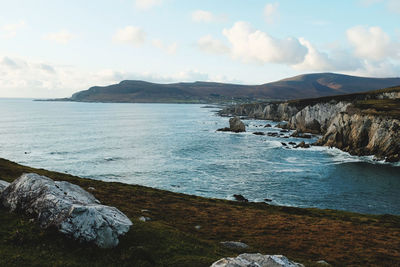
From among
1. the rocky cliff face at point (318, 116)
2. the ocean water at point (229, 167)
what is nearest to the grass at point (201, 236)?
the ocean water at point (229, 167)

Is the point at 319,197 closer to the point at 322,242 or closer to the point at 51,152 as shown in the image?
the point at 322,242

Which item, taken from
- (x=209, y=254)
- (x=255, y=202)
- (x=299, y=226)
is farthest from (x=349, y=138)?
(x=209, y=254)

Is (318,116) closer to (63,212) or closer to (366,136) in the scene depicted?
(366,136)

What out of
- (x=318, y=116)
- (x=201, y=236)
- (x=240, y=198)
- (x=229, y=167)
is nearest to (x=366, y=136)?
(x=229, y=167)

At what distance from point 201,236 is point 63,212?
49.9 ft

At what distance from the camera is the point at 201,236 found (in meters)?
30.8

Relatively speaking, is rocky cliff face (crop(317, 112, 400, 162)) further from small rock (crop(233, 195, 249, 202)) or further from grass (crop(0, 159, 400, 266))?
small rock (crop(233, 195, 249, 202))

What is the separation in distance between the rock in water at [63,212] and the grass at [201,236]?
1.89 feet

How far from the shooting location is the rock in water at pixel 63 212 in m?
19.1

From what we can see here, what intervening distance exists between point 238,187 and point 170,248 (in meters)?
48.6

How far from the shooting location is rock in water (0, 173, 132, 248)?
62.8ft

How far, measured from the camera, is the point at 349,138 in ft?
363

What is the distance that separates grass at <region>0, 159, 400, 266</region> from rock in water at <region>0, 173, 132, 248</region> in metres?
0.58

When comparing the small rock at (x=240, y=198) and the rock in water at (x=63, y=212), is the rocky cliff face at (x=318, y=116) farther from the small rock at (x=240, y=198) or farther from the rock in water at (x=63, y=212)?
the rock in water at (x=63, y=212)
